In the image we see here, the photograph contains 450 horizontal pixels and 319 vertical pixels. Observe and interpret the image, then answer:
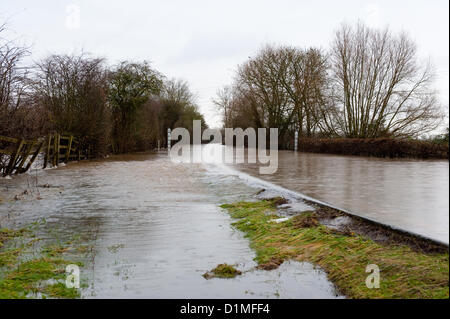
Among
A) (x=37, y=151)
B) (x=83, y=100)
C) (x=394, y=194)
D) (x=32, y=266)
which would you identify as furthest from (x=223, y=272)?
(x=83, y=100)

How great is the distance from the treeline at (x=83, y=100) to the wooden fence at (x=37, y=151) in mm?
325

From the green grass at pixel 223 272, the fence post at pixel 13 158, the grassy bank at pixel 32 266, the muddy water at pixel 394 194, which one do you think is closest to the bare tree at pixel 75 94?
the fence post at pixel 13 158

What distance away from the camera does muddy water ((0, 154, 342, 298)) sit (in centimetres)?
391

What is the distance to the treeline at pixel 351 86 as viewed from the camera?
2618 centimetres

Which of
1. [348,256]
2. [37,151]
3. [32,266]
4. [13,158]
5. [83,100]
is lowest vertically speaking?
[32,266]

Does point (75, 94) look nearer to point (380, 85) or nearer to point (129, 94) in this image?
point (129, 94)

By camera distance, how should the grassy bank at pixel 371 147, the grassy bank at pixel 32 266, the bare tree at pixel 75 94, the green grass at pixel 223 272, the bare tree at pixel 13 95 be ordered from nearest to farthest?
the grassy bank at pixel 32 266 → the green grass at pixel 223 272 → the bare tree at pixel 13 95 → the grassy bank at pixel 371 147 → the bare tree at pixel 75 94

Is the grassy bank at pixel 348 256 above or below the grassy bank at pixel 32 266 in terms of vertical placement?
above

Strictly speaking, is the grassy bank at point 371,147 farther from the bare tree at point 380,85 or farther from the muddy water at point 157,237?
the muddy water at point 157,237

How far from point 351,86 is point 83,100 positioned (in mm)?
16790

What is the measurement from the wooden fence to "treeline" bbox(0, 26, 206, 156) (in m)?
0.32

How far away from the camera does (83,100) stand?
67.6 feet

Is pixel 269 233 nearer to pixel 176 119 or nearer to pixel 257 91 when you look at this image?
pixel 257 91

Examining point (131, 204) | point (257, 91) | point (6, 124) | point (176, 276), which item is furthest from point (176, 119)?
point (176, 276)
